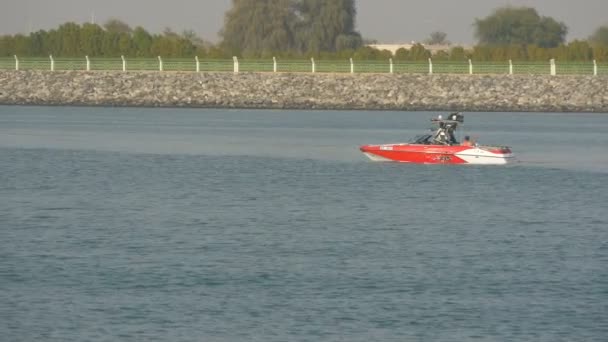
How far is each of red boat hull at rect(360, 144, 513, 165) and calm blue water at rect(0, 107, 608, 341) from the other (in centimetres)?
46

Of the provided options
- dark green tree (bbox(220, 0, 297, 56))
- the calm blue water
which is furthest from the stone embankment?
dark green tree (bbox(220, 0, 297, 56))

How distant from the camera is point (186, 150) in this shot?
71.6 m

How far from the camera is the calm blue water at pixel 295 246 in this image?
2816 cm

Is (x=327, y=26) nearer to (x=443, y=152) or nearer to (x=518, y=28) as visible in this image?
(x=518, y=28)

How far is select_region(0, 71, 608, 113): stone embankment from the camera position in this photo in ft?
365

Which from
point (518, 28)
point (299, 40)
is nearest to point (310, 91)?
point (299, 40)

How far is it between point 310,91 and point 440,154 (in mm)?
55224

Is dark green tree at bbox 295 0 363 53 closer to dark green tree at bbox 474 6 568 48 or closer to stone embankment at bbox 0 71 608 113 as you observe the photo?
dark green tree at bbox 474 6 568 48

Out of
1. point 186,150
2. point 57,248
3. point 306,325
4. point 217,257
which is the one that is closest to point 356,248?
point 217,257

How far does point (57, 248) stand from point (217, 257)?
4.00 m

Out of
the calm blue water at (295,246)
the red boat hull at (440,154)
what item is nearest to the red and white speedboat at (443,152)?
the red boat hull at (440,154)

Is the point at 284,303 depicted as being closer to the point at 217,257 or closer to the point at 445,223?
the point at 217,257

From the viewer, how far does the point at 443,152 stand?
60031 mm

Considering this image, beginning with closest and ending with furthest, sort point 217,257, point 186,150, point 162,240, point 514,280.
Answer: point 514,280, point 217,257, point 162,240, point 186,150
